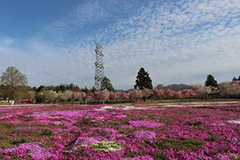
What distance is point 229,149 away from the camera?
8.11 m

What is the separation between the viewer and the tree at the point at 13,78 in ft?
213

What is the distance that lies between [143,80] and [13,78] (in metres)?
62.6

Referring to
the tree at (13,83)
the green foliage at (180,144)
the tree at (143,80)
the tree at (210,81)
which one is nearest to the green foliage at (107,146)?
the green foliage at (180,144)

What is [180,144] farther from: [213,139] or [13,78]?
[13,78]

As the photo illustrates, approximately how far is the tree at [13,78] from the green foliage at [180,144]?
7337cm

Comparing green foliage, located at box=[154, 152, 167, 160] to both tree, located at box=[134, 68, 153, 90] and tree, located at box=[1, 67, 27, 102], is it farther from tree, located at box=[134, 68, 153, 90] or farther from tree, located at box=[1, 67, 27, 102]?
tree, located at box=[134, 68, 153, 90]

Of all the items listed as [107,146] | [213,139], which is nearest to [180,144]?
[213,139]

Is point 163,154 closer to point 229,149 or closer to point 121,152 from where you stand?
point 121,152

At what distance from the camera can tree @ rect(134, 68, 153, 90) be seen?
8812 cm

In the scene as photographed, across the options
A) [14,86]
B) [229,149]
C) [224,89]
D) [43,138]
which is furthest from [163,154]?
[224,89]

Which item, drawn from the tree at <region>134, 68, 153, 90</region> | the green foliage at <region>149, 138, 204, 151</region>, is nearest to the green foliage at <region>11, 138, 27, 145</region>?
the green foliage at <region>149, 138, 204, 151</region>

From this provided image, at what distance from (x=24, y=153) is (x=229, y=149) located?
1024 centimetres

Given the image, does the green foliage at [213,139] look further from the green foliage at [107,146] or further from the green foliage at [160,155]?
the green foliage at [107,146]

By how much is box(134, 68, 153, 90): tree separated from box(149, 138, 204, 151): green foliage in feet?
258
